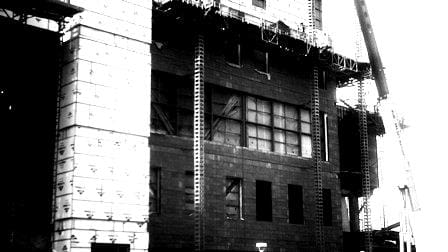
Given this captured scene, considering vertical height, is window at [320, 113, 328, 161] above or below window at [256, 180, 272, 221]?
above

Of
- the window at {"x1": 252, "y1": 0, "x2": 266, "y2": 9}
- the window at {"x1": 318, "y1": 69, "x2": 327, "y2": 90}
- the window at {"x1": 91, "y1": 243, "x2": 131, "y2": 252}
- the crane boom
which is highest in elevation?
the window at {"x1": 252, "y1": 0, "x2": 266, "y2": 9}

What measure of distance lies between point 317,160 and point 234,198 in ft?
17.4

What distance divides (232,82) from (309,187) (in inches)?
295

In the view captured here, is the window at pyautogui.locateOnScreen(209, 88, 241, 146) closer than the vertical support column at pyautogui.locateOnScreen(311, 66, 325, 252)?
Yes

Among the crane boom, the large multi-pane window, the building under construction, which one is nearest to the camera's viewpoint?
the building under construction

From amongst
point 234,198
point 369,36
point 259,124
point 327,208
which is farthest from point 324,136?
point 369,36

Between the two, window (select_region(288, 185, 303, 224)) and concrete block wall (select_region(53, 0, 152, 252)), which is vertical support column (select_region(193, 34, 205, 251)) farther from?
window (select_region(288, 185, 303, 224))

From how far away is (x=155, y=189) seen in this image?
1085 inches

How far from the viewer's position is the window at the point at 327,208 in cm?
3525

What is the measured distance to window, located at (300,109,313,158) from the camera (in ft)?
116

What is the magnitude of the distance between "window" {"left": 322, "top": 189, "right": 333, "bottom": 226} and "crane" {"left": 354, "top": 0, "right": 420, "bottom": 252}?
1105cm

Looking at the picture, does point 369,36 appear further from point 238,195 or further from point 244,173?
point 238,195

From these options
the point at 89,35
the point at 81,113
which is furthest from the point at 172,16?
the point at 81,113

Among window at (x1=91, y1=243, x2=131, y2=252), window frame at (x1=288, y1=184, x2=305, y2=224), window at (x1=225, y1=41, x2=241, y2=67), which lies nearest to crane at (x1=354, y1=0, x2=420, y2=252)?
window at (x1=225, y1=41, x2=241, y2=67)
